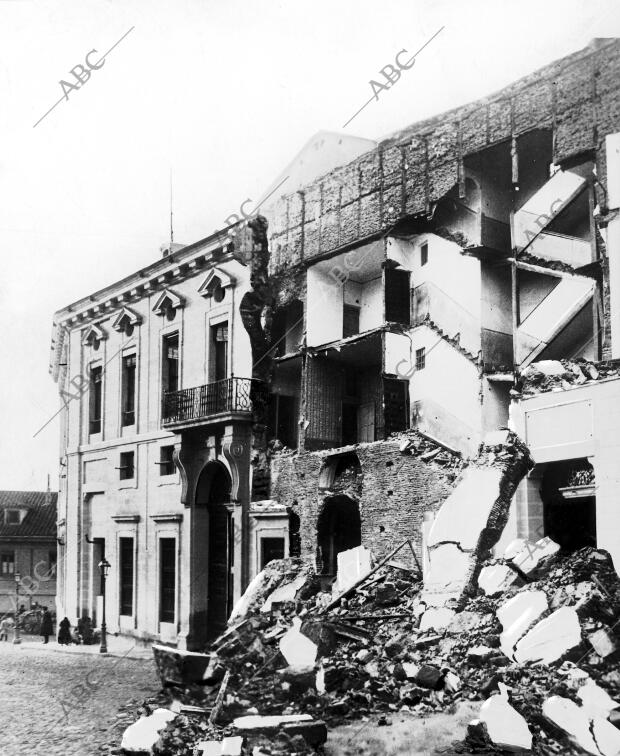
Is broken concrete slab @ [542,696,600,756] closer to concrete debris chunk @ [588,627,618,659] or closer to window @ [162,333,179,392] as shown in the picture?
concrete debris chunk @ [588,627,618,659]

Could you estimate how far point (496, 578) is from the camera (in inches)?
415

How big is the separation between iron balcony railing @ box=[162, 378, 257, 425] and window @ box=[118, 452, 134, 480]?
2459 millimetres

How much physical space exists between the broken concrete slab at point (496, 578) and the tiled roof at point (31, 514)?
106 feet

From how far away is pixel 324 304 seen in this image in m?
14.9

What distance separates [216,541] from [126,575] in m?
3.93

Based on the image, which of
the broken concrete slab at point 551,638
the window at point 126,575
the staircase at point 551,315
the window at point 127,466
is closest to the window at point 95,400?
the window at point 127,466

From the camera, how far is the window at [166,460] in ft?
61.1

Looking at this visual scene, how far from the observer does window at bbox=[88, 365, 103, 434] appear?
21.6 metres

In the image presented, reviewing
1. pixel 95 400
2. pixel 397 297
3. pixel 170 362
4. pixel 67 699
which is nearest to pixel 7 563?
pixel 95 400

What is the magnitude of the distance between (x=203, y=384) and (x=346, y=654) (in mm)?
7575

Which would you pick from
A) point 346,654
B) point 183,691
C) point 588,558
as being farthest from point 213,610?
point 588,558

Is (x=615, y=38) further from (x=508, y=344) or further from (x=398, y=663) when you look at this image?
(x=398, y=663)

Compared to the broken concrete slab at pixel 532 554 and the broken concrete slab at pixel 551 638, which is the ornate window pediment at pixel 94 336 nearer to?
the broken concrete slab at pixel 532 554

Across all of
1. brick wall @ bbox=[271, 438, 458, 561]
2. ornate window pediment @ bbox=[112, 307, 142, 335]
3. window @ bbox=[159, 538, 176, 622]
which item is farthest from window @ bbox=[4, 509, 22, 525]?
brick wall @ bbox=[271, 438, 458, 561]
